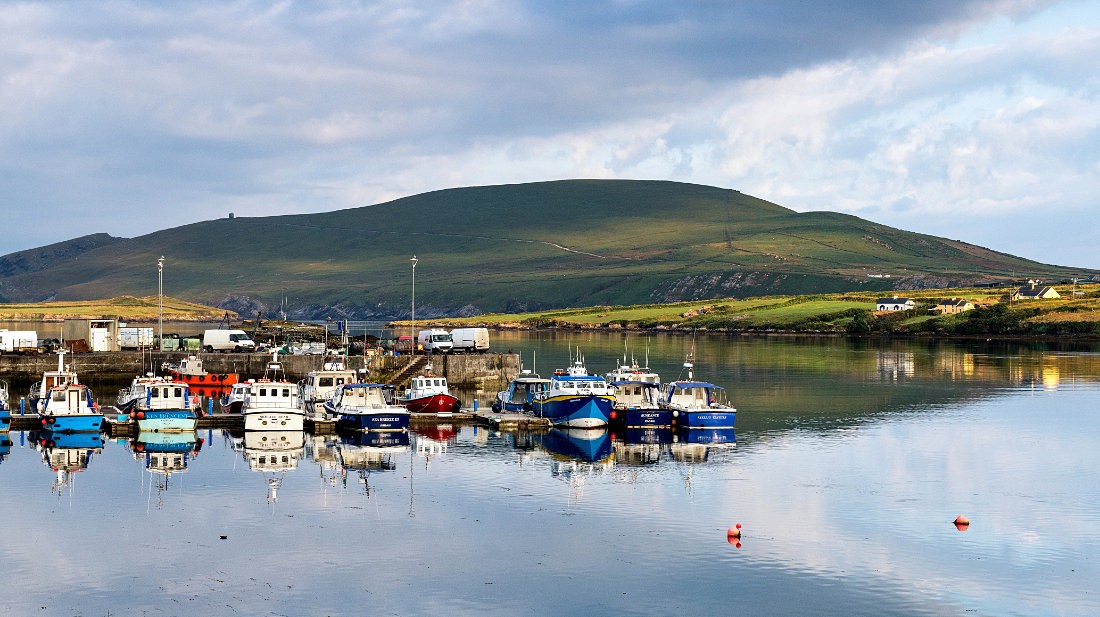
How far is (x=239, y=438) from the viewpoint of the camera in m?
68.5

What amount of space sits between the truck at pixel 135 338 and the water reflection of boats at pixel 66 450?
135 ft

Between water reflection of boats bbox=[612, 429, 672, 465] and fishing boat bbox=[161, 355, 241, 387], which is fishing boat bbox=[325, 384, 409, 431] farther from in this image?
fishing boat bbox=[161, 355, 241, 387]

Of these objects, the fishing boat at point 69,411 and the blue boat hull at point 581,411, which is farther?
the blue boat hull at point 581,411

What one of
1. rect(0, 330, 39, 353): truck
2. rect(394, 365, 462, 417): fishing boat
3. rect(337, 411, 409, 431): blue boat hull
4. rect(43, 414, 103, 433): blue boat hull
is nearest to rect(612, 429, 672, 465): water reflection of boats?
rect(337, 411, 409, 431): blue boat hull

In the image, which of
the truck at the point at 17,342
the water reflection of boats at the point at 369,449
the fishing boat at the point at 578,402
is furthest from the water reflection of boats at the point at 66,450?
the truck at the point at 17,342

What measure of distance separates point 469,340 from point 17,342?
3740cm

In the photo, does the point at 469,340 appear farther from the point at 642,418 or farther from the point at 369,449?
the point at 369,449

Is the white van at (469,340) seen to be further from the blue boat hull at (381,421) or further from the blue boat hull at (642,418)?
the blue boat hull at (381,421)

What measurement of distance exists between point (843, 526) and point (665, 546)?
24.5 ft

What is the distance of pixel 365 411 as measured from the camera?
69.6 meters

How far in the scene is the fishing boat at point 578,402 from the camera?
71875mm

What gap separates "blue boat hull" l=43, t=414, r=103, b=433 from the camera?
67938 mm

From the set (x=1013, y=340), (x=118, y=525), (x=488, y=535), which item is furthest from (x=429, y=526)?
(x=1013, y=340)

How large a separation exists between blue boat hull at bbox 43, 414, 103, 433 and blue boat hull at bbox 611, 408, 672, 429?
92.9ft
